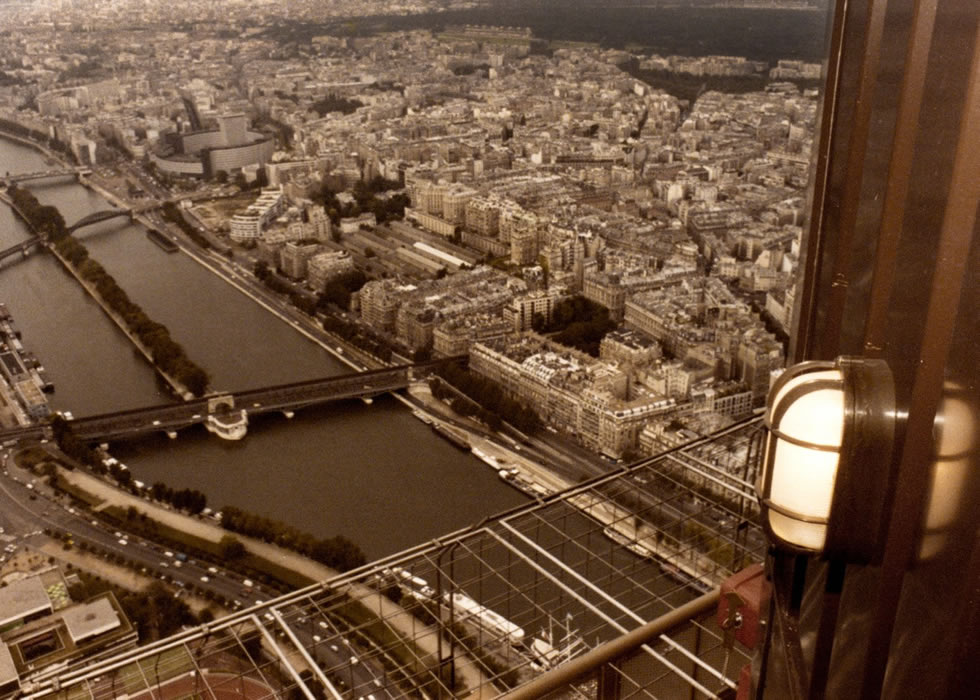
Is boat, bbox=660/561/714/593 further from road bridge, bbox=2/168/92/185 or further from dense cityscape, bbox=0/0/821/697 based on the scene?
road bridge, bbox=2/168/92/185

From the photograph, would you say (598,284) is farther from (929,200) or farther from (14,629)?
(929,200)

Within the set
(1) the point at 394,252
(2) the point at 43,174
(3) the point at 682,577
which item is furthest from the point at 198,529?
(2) the point at 43,174

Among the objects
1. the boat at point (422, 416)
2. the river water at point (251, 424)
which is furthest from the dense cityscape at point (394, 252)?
the river water at point (251, 424)

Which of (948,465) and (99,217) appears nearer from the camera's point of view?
(948,465)

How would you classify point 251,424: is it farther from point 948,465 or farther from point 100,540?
point 948,465

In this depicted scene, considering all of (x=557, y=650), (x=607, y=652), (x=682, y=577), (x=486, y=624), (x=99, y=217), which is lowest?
(x=99, y=217)

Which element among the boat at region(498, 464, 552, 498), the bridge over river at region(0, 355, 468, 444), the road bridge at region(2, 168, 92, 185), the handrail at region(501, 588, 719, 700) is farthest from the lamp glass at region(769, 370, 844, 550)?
the road bridge at region(2, 168, 92, 185)
